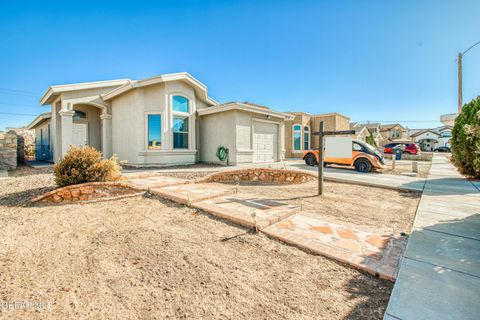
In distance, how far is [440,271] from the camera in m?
2.10

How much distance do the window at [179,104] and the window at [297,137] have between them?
11024mm

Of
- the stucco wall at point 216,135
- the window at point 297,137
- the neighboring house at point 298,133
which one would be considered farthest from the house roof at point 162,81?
the window at point 297,137

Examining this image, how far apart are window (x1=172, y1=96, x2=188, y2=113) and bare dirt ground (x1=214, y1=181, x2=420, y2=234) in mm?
7524

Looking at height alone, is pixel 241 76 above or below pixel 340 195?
above

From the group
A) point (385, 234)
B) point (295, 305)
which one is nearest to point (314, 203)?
point (385, 234)

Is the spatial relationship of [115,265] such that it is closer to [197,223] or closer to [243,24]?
[197,223]

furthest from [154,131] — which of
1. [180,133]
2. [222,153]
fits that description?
[222,153]

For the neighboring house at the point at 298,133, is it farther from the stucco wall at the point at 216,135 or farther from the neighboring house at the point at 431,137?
the neighboring house at the point at 431,137

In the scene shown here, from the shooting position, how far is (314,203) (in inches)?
191

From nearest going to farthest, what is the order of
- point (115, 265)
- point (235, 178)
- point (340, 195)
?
point (115, 265) < point (340, 195) < point (235, 178)

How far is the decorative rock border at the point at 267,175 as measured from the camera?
8341 mm

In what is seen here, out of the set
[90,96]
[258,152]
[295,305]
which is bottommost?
[295,305]

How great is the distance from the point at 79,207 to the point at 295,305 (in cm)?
482

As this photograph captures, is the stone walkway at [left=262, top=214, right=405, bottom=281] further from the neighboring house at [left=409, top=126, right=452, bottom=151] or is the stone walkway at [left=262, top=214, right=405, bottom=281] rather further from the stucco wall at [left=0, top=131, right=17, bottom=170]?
the neighboring house at [left=409, top=126, right=452, bottom=151]
